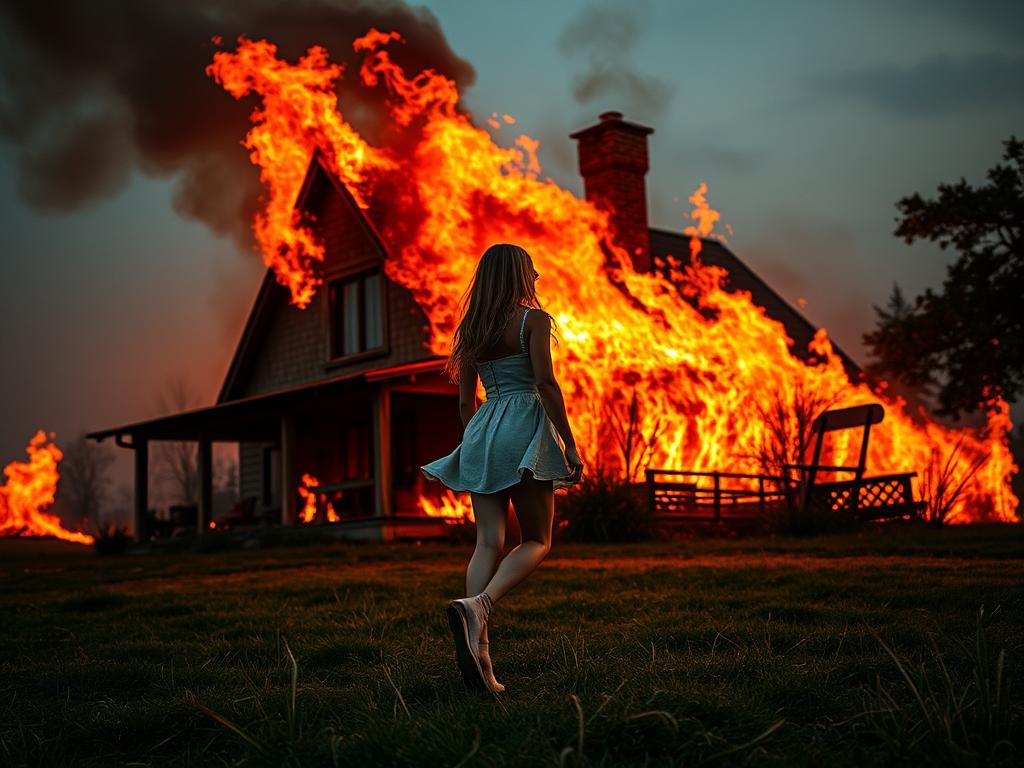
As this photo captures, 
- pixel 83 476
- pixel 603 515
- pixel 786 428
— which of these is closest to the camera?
pixel 603 515

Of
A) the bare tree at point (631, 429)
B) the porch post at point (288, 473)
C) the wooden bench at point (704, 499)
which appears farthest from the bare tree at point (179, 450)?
the wooden bench at point (704, 499)

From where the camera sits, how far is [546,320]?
5266 millimetres

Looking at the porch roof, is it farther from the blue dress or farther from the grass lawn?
the blue dress

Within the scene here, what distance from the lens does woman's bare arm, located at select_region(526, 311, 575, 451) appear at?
5.13 m

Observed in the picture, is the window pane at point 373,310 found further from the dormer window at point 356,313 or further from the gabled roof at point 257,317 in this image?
the gabled roof at point 257,317

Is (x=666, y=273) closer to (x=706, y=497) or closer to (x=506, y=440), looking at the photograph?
(x=706, y=497)

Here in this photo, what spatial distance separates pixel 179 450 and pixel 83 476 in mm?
20880

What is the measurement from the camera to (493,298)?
525 centimetres

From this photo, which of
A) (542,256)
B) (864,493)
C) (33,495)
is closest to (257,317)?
(542,256)

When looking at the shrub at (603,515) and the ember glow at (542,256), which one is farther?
the ember glow at (542,256)

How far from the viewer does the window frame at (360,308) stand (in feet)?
72.9

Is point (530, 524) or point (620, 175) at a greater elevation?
point (620, 175)

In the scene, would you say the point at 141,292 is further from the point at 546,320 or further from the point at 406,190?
the point at 546,320

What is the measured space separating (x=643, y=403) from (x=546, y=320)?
600 inches
